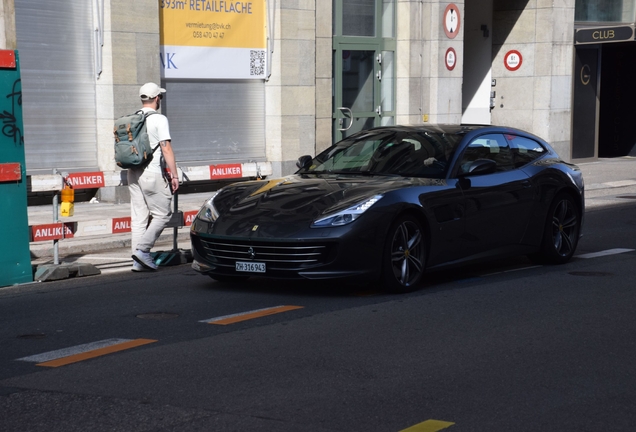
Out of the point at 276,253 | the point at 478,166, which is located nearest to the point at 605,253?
the point at 478,166

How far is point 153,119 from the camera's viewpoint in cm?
1020

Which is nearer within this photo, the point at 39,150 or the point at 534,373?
the point at 534,373

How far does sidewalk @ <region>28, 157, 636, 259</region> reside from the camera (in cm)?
1202

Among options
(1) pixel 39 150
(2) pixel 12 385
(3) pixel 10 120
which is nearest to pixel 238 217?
(3) pixel 10 120

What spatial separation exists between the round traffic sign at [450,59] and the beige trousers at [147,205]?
13276 millimetres

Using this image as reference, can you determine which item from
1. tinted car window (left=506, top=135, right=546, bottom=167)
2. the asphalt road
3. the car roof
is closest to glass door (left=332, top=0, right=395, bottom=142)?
tinted car window (left=506, top=135, right=546, bottom=167)

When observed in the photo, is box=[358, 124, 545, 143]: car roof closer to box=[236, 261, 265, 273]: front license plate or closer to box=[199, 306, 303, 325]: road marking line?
box=[236, 261, 265, 273]: front license plate

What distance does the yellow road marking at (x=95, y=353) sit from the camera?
6.37 m

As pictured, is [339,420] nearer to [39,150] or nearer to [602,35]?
[39,150]

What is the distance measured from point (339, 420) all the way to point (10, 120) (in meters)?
5.49

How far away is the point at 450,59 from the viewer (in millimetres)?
22719

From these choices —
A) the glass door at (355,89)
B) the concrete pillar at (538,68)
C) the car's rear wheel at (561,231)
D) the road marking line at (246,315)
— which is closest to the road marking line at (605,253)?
the car's rear wheel at (561,231)

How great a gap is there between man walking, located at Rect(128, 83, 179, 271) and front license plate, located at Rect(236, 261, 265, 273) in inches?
71.2

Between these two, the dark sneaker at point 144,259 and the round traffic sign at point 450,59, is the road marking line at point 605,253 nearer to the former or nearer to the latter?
the dark sneaker at point 144,259
